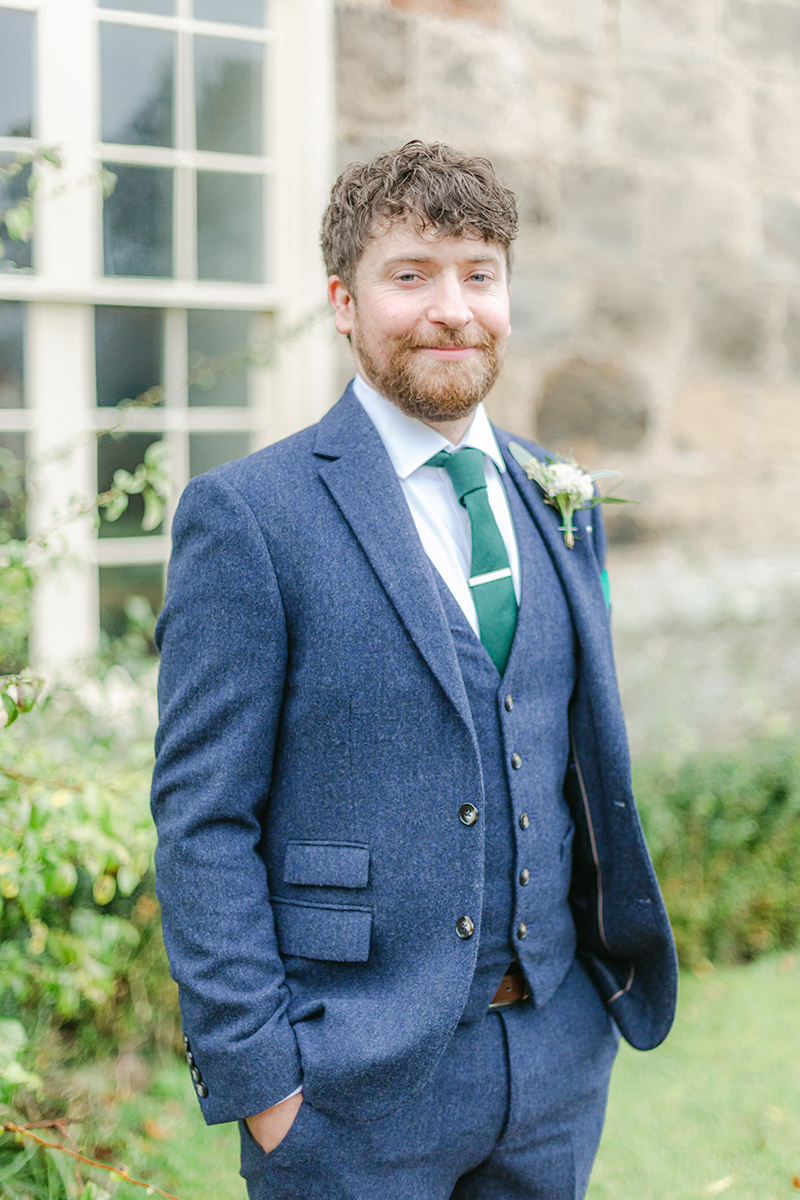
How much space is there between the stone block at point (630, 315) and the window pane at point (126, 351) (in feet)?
5.62

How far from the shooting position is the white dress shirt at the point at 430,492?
62.9 inches

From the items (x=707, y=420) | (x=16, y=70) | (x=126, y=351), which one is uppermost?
(x=16, y=70)

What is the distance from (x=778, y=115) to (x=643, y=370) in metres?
1.26

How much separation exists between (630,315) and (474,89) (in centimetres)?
106

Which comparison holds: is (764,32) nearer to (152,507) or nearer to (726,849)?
(726,849)

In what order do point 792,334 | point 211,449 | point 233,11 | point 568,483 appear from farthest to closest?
1. point 792,334
2. point 211,449
3. point 233,11
4. point 568,483

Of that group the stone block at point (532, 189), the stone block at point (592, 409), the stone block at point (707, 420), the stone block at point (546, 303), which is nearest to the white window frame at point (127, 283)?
the stone block at point (532, 189)

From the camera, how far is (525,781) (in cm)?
159

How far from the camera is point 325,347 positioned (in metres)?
3.48

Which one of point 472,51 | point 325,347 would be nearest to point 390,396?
point 325,347

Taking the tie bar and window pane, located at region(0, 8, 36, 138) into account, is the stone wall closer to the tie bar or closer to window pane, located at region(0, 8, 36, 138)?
window pane, located at region(0, 8, 36, 138)

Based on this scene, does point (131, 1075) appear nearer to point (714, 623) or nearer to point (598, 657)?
point (598, 657)

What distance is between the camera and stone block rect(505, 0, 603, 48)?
373cm

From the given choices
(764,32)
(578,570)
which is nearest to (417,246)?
(578,570)
